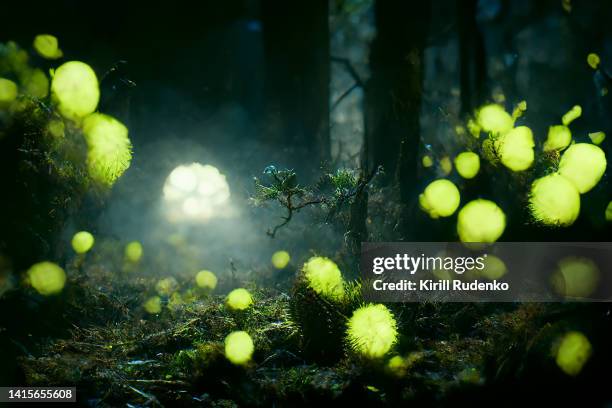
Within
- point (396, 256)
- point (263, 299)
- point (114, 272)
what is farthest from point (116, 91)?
point (396, 256)

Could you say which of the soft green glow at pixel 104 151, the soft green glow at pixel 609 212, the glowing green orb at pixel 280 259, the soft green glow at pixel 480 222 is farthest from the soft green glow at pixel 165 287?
the soft green glow at pixel 609 212

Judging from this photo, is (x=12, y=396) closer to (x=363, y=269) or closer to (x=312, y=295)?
(x=312, y=295)

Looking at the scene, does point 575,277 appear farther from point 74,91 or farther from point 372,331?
point 74,91

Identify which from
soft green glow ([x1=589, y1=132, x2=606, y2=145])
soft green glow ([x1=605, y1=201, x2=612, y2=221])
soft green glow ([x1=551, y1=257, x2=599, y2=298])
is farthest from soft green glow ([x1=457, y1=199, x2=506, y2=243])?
soft green glow ([x1=589, y1=132, x2=606, y2=145])

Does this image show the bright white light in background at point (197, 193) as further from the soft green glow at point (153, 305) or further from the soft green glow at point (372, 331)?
the soft green glow at point (372, 331)

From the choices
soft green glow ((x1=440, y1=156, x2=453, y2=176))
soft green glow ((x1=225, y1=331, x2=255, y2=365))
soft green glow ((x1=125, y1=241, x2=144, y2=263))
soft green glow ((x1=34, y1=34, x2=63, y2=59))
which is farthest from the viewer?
soft green glow ((x1=34, y1=34, x2=63, y2=59))

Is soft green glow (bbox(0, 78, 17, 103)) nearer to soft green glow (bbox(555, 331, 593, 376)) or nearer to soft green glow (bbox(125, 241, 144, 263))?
soft green glow (bbox(125, 241, 144, 263))

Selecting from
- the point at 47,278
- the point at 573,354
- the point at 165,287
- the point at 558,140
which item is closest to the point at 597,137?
the point at 558,140
